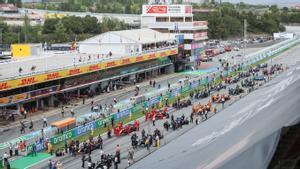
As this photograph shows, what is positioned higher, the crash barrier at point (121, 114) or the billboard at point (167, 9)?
the billboard at point (167, 9)

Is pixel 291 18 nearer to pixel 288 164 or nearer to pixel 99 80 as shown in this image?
pixel 99 80

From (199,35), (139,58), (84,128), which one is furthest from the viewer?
(199,35)

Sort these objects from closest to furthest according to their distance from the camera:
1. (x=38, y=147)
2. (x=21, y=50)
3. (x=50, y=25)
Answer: (x=38, y=147) < (x=21, y=50) < (x=50, y=25)

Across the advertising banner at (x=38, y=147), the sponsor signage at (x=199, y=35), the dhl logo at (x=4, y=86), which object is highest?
the sponsor signage at (x=199, y=35)

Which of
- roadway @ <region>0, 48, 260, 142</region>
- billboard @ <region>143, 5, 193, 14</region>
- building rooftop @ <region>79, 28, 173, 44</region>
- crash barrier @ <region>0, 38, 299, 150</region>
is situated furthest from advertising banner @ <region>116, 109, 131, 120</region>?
billboard @ <region>143, 5, 193, 14</region>

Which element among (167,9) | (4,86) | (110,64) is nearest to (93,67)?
(110,64)

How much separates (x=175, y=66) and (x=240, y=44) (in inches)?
919

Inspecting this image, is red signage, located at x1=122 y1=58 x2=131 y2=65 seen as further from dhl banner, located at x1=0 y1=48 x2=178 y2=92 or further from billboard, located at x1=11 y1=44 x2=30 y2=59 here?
billboard, located at x1=11 y1=44 x2=30 y2=59

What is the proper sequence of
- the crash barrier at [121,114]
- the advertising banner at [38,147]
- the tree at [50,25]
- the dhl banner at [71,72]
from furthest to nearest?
the tree at [50,25] < the dhl banner at [71,72] < the crash barrier at [121,114] < the advertising banner at [38,147]

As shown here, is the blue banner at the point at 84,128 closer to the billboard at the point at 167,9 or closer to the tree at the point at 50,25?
the billboard at the point at 167,9

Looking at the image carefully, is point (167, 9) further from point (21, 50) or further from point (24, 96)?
point (24, 96)

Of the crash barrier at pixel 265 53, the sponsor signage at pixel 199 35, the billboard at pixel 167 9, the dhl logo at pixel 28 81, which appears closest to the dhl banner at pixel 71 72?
the dhl logo at pixel 28 81

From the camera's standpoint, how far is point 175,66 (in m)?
39.7

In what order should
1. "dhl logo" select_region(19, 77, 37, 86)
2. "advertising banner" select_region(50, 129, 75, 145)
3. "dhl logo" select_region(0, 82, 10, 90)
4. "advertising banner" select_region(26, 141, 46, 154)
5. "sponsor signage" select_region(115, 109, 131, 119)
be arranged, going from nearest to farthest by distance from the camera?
"advertising banner" select_region(26, 141, 46, 154), "advertising banner" select_region(50, 129, 75, 145), "sponsor signage" select_region(115, 109, 131, 119), "dhl logo" select_region(0, 82, 10, 90), "dhl logo" select_region(19, 77, 37, 86)
